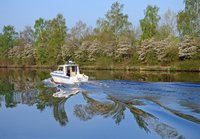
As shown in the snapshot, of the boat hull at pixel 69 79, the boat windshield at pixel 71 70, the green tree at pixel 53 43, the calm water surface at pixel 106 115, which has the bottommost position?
the calm water surface at pixel 106 115

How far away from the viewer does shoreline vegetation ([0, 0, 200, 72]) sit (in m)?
61.7

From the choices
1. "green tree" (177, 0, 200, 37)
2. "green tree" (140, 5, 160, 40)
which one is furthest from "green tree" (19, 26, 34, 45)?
"green tree" (177, 0, 200, 37)

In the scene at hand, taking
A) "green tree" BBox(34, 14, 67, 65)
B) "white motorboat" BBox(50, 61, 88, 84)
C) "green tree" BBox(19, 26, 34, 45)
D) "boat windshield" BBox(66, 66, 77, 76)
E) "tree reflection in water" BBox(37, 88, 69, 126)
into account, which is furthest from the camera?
"green tree" BBox(19, 26, 34, 45)

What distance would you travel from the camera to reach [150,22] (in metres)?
74.8

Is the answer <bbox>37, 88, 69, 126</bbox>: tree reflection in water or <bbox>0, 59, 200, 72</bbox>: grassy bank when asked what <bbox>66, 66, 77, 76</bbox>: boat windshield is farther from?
<bbox>0, 59, 200, 72</bbox>: grassy bank

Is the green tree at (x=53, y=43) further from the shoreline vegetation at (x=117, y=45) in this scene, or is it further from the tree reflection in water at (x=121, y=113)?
the tree reflection in water at (x=121, y=113)

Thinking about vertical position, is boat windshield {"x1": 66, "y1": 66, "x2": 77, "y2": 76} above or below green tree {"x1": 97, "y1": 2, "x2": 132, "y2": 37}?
below

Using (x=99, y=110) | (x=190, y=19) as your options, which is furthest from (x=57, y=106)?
(x=190, y=19)

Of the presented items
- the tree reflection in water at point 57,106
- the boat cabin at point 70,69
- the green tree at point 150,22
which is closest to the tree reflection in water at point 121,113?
the tree reflection in water at point 57,106

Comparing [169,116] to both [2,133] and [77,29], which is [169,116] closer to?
[2,133]

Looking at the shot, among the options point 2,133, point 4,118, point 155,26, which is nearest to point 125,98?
point 4,118

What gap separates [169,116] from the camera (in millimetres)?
16266

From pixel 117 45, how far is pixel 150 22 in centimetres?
Result: 951

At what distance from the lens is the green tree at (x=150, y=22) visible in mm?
74312
